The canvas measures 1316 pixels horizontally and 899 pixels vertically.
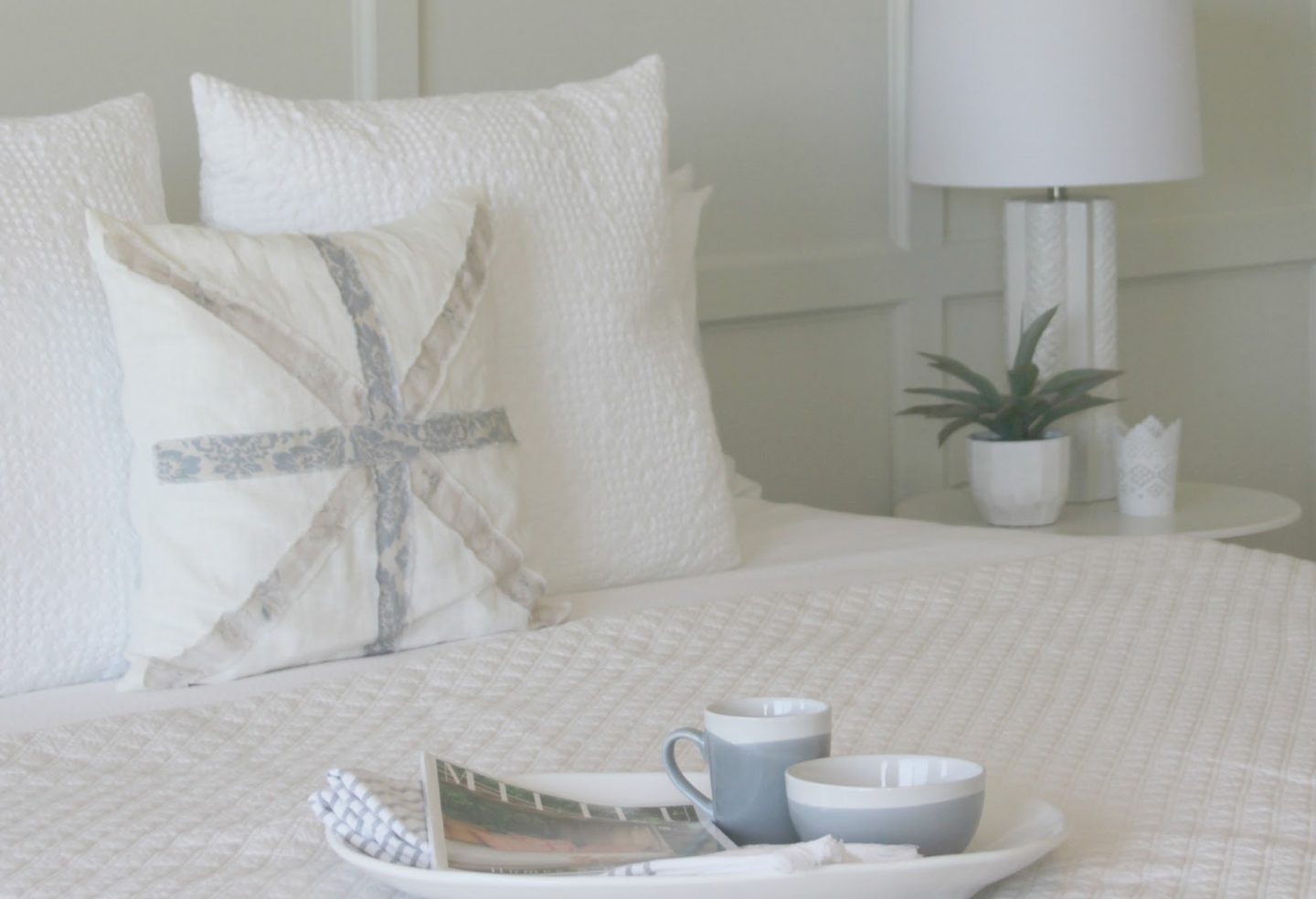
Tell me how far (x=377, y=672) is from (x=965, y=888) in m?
0.54

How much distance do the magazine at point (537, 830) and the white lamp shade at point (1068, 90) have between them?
4.59 ft

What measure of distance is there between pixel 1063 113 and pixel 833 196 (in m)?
0.42

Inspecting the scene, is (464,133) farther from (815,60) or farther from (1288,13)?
(1288,13)

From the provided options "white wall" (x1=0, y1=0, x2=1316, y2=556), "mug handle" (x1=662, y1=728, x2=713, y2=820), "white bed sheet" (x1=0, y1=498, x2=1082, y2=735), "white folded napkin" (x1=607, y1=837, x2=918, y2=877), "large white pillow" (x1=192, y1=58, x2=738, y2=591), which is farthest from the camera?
"white wall" (x1=0, y1=0, x2=1316, y2=556)

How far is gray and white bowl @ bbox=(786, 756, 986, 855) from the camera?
77 cm

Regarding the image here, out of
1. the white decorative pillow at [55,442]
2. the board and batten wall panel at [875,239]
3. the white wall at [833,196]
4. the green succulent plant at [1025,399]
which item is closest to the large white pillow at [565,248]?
the white decorative pillow at [55,442]

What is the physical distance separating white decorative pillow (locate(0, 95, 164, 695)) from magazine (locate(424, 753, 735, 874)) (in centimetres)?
50

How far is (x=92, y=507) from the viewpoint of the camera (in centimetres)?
129

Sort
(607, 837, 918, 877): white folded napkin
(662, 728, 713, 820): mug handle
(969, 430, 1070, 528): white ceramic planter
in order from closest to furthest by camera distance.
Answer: (607, 837, 918, 877): white folded napkin < (662, 728, 713, 820): mug handle < (969, 430, 1070, 528): white ceramic planter

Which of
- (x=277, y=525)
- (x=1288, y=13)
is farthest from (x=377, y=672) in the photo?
(x=1288, y=13)

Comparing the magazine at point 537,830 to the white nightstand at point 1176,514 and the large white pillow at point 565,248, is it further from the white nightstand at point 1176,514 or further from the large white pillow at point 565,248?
the white nightstand at point 1176,514

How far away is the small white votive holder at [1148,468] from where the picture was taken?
2.13 m

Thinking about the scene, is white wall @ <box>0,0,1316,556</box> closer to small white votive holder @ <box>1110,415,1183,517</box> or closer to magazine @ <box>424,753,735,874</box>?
small white votive holder @ <box>1110,415,1183,517</box>

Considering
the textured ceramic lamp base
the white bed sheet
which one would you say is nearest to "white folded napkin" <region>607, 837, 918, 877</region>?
the white bed sheet
